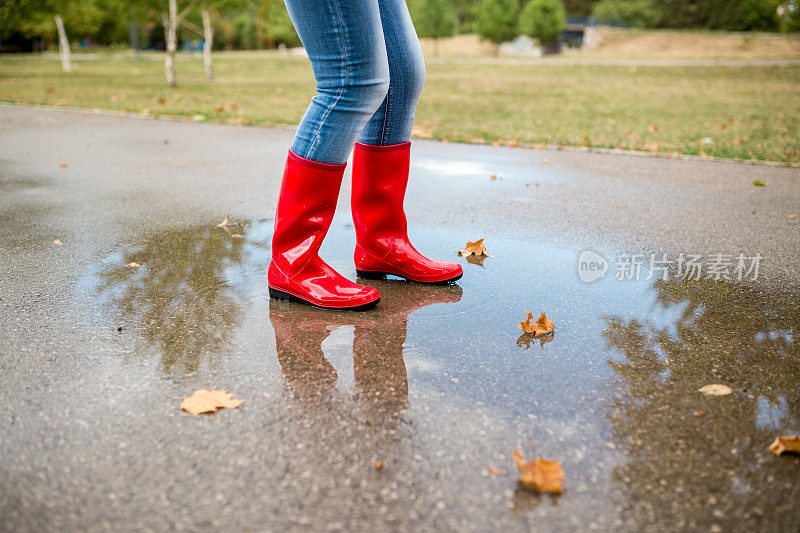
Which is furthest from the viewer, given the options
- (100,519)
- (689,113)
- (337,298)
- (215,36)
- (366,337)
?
(215,36)

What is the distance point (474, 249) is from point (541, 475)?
1.80 meters

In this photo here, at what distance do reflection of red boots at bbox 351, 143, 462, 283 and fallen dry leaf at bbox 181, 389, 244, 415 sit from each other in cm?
107

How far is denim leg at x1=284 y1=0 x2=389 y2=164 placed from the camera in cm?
205

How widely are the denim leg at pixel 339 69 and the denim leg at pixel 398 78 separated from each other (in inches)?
10.0

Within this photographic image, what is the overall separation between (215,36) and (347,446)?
53.2m

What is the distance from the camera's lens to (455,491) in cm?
140

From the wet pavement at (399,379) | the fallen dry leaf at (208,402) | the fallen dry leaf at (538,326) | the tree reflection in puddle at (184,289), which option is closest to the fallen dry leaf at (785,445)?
the wet pavement at (399,379)

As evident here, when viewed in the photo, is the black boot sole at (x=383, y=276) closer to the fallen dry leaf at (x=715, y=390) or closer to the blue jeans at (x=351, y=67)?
the blue jeans at (x=351, y=67)

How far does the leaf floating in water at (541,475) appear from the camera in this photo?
4.62ft

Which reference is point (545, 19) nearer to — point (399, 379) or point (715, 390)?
point (715, 390)

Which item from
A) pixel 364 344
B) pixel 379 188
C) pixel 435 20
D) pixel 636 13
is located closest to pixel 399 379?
pixel 364 344

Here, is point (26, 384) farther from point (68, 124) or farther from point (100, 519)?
point (68, 124)

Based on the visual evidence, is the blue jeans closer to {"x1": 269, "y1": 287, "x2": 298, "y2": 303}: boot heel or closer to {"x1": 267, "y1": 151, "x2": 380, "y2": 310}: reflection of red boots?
{"x1": 267, "y1": 151, "x2": 380, "y2": 310}: reflection of red boots

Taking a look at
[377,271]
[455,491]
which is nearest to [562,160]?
[377,271]
